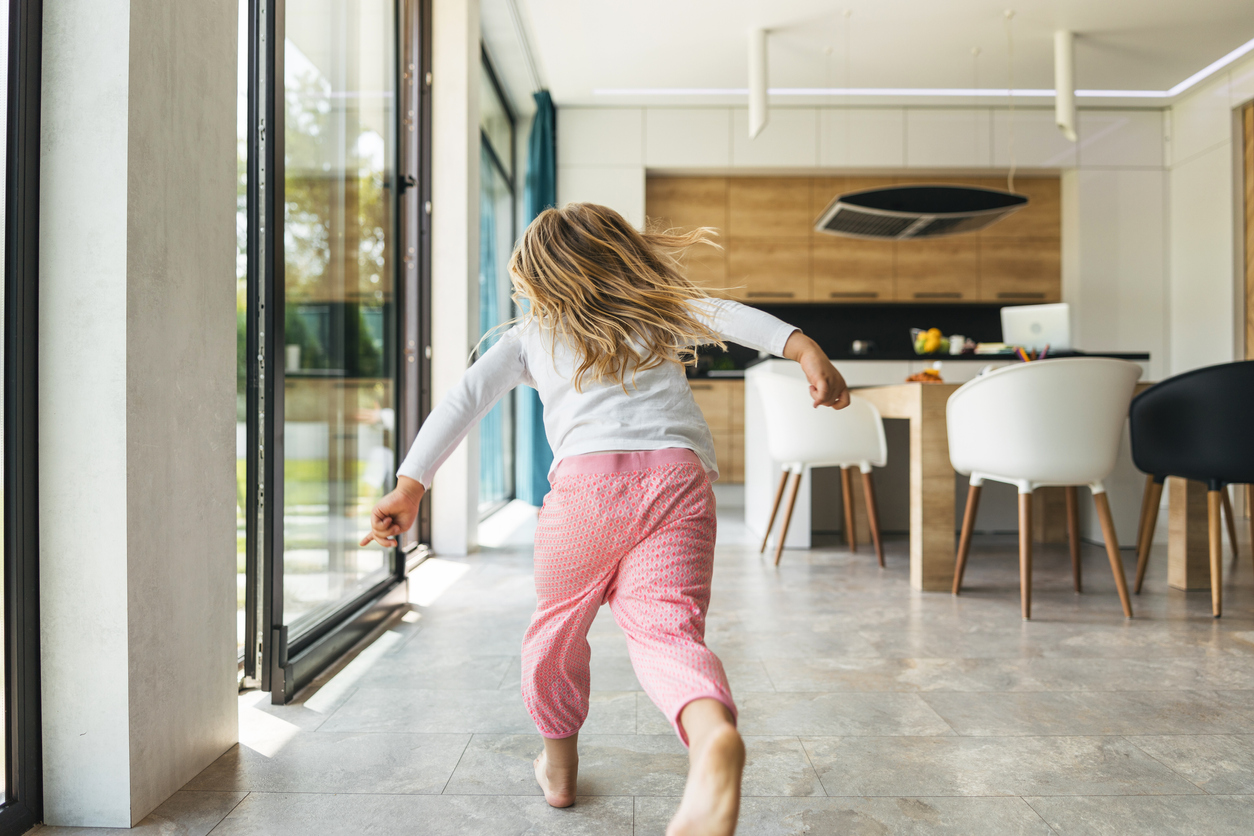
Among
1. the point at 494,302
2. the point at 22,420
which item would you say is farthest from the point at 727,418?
the point at 22,420

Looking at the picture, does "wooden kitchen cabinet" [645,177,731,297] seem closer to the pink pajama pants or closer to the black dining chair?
the black dining chair

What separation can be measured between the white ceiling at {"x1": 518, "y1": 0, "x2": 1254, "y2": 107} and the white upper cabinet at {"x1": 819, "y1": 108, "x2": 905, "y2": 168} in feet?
0.93

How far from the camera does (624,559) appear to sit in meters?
1.07

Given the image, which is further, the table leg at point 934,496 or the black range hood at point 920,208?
the black range hood at point 920,208

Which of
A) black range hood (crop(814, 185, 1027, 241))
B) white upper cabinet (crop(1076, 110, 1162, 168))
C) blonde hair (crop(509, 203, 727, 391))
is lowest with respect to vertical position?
blonde hair (crop(509, 203, 727, 391))

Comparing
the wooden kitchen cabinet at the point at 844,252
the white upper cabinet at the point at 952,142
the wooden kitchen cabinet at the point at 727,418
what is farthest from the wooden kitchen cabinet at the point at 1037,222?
the wooden kitchen cabinet at the point at 727,418

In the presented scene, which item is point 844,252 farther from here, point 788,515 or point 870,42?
point 788,515

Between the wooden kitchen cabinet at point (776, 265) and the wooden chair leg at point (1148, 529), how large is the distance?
311 centimetres

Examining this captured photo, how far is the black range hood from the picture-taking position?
11.9ft

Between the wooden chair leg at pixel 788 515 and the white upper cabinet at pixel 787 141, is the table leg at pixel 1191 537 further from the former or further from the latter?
the white upper cabinet at pixel 787 141

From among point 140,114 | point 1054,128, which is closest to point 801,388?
point 140,114

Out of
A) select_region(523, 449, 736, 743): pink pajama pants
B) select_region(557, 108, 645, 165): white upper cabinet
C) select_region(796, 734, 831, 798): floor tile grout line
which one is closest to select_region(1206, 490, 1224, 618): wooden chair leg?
select_region(796, 734, 831, 798): floor tile grout line

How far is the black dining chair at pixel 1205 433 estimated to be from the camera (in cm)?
221

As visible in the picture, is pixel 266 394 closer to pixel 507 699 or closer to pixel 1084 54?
pixel 507 699
